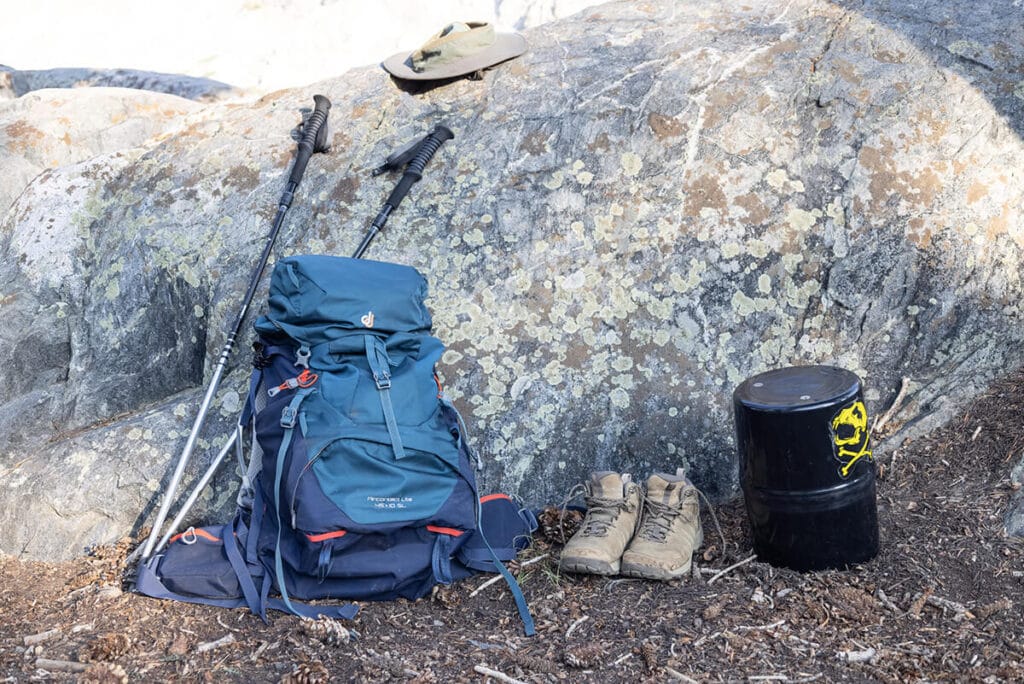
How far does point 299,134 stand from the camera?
18.7 feet

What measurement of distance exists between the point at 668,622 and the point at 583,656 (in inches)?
16.7

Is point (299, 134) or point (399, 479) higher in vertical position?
point (299, 134)

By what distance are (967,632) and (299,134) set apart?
449 centimetres

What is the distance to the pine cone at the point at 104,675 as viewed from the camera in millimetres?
3269

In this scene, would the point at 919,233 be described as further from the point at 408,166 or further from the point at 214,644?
the point at 214,644

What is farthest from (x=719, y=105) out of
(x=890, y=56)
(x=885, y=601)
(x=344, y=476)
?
(x=344, y=476)

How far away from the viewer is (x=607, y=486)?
167 inches

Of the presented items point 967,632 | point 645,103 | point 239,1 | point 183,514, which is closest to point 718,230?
point 645,103

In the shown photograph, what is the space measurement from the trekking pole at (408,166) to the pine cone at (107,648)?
2.29 meters

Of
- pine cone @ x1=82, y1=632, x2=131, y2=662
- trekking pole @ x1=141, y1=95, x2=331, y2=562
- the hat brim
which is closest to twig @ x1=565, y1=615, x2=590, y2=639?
pine cone @ x1=82, y1=632, x2=131, y2=662

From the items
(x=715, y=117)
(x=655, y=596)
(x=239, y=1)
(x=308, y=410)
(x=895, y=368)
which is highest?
(x=239, y=1)

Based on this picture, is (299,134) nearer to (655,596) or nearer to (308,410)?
(308,410)

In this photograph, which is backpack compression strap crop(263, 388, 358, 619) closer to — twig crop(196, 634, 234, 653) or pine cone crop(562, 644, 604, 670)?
twig crop(196, 634, 234, 653)

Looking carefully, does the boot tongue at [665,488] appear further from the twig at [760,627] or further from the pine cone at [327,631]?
the pine cone at [327,631]
